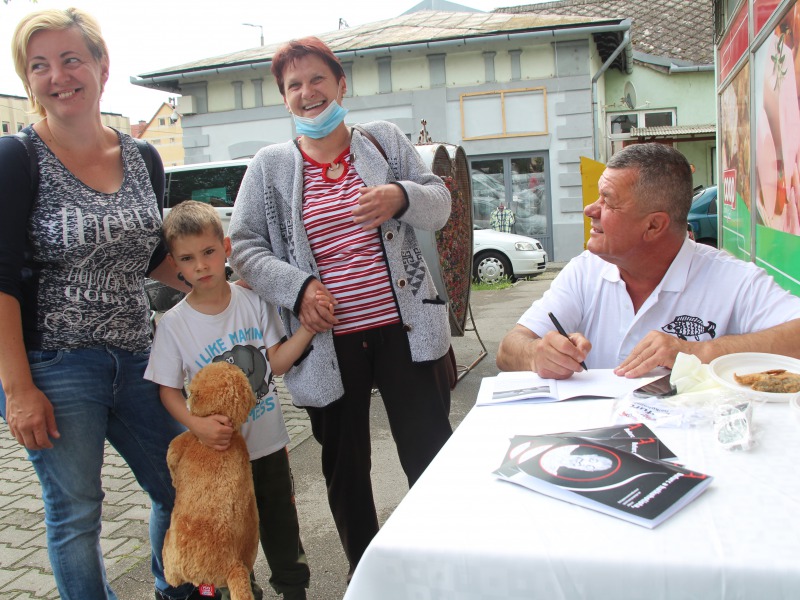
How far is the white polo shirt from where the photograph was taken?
210cm

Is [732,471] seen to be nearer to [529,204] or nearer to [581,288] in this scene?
[581,288]

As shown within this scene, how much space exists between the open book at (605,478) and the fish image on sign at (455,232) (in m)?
3.44

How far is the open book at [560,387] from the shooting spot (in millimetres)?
1723

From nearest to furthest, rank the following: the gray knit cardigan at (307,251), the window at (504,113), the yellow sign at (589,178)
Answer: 1. the gray knit cardigan at (307,251)
2. the yellow sign at (589,178)
3. the window at (504,113)

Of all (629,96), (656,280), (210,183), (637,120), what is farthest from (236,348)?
(629,96)

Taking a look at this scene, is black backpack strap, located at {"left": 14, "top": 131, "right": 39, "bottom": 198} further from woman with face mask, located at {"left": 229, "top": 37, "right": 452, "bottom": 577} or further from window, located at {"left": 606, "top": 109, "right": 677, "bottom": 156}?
window, located at {"left": 606, "top": 109, "right": 677, "bottom": 156}

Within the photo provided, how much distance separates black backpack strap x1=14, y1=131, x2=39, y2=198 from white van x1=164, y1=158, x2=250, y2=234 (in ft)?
27.6

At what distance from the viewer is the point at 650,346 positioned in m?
1.86

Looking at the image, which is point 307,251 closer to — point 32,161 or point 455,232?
point 32,161

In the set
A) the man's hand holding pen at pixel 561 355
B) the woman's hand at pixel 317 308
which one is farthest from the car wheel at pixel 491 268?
the man's hand holding pen at pixel 561 355

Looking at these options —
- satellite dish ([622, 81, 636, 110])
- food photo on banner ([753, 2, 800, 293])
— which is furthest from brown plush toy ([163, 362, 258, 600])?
satellite dish ([622, 81, 636, 110])

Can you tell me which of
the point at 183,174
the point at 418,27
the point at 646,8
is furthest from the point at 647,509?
the point at 646,8

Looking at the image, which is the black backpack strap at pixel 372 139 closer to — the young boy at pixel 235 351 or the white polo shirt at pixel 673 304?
the young boy at pixel 235 351

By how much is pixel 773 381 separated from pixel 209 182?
9.85 meters
